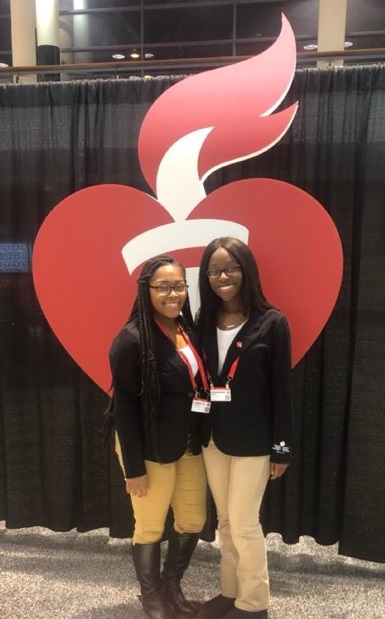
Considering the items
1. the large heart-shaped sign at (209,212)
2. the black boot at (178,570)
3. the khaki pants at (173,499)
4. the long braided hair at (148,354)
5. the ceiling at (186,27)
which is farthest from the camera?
the ceiling at (186,27)

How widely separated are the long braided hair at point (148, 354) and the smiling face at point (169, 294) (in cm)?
2

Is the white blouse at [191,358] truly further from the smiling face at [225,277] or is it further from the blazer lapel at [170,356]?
the smiling face at [225,277]

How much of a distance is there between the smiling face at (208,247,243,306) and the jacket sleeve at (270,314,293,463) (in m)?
0.18

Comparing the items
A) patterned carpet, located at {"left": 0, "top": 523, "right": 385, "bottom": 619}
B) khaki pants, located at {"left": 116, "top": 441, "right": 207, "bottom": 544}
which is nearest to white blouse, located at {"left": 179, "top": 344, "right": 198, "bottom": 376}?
khaki pants, located at {"left": 116, "top": 441, "right": 207, "bottom": 544}

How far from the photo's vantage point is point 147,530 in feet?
5.85

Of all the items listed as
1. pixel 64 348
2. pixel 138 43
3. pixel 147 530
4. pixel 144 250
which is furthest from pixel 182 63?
pixel 138 43

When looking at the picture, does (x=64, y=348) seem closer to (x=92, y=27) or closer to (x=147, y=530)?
(x=147, y=530)

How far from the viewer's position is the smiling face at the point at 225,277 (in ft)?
5.50

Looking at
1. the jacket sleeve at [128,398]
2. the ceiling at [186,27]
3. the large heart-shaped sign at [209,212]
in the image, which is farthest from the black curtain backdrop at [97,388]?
the ceiling at [186,27]

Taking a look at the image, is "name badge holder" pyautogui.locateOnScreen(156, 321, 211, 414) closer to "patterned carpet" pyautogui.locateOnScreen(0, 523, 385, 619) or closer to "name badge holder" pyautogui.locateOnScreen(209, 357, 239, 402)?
"name badge holder" pyautogui.locateOnScreen(209, 357, 239, 402)

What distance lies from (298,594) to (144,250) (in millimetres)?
1593

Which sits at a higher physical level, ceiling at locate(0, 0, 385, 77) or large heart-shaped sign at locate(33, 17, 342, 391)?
ceiling at locate(0, 0, 385, 77)

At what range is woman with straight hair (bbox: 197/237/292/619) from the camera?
1.65 meters

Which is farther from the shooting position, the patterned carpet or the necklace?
the patterned carpet
